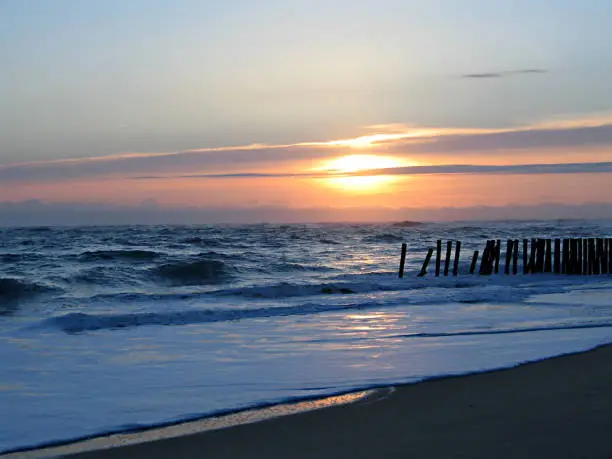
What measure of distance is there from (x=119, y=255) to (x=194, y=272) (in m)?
6.59

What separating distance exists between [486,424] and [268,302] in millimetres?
12157

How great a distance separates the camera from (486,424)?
18.6ft

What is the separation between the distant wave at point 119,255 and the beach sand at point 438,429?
26.9 metres

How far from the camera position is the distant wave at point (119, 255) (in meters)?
32.3

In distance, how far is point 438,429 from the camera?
5609 millimetres

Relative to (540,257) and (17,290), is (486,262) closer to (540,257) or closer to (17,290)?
(540,257)

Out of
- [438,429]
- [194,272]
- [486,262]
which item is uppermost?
[438,429]

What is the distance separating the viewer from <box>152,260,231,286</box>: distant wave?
27.3m

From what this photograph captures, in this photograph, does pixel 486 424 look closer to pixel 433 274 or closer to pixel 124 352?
pixel 124 352

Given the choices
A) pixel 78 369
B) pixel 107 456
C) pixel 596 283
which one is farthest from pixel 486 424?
pixel 596 283

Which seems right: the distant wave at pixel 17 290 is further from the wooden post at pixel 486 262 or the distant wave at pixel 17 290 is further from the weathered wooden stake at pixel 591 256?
the weathered wooden stake at pixel 591 256

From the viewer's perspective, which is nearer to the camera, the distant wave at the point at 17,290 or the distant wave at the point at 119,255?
the distant wave at the point at 17,290

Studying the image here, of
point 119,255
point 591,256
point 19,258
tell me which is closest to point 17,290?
point 19,258

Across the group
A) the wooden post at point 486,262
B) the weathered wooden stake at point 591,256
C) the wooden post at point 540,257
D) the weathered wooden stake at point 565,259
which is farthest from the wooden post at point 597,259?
the wooden post at point 486,262
